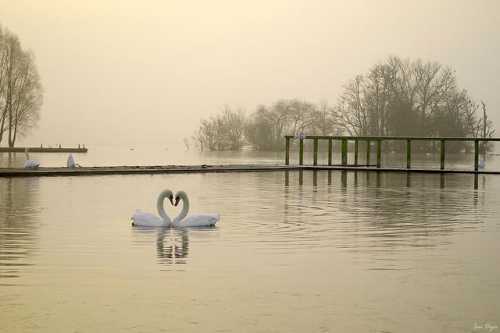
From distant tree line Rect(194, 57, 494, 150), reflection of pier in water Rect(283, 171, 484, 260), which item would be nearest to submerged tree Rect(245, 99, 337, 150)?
distant tree line Rect(194, 57, 494, 150)

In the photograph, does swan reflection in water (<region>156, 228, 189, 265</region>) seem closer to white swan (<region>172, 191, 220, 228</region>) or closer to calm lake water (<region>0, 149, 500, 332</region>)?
calm lake water (<region>0, 149, 500, 332</region>)

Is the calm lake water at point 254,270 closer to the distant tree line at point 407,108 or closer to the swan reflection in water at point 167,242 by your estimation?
the swan reflection in water at point 167,242

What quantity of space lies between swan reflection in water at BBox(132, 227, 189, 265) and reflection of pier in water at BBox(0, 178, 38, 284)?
155 cm

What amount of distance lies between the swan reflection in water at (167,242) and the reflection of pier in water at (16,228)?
1.55 metres

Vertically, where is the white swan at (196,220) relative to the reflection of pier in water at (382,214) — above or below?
above

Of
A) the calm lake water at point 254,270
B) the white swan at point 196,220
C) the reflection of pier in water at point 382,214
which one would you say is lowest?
the calm lake water at point 254,270

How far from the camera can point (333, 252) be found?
10789 mm

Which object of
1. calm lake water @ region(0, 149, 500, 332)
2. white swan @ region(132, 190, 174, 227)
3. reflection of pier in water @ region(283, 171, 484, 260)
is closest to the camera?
calm lake water @ region(0, 149, 500, 332)

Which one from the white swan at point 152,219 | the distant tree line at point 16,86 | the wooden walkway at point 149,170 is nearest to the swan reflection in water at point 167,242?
the white swan at point 152,219

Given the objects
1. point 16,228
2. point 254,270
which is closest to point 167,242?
point 254,270

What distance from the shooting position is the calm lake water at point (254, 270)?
22.4 ft

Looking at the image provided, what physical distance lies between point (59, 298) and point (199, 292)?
1.29 metres

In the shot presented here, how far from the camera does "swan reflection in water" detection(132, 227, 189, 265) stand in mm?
10117

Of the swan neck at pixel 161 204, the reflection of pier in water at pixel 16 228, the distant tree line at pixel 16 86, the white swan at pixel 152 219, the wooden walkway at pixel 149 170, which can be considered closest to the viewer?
the reflection of pier in water at pixel 16 228
